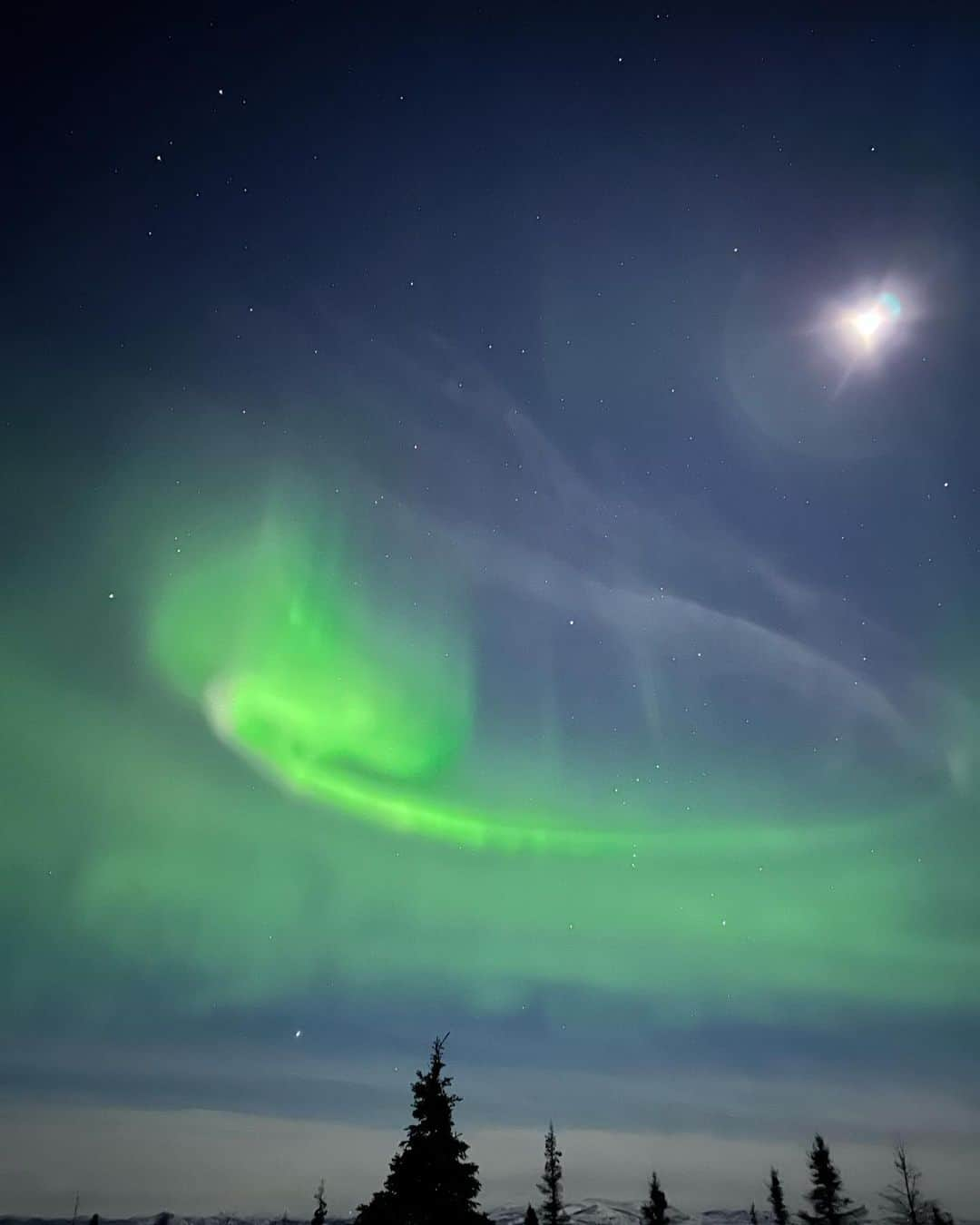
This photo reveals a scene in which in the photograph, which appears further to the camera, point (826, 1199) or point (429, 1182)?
point (826, 1199)

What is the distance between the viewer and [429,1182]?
14.3m

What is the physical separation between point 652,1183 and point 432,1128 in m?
54.7

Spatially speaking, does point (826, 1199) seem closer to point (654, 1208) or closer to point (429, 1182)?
point (654, 1208)

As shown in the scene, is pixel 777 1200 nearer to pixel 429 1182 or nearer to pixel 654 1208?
A: pixel 654 1208

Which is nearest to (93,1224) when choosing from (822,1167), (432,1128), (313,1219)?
(313,1219)

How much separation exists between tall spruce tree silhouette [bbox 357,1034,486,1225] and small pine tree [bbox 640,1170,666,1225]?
52.3 m

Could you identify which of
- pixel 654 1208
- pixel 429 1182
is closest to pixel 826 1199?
Answer: pixel 654 1208

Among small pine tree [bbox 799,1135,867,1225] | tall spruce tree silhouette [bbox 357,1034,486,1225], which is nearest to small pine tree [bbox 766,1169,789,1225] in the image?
small pine tree [bbox 799,1135,867,1225]

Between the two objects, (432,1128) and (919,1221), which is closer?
(432,1128)

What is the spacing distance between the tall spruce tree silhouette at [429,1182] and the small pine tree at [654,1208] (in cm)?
5229

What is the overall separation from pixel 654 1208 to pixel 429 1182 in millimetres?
53620

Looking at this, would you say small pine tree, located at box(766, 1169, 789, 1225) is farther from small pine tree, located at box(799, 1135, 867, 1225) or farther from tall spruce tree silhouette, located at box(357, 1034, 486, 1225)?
tall spruce tree silhouette, located at box(357, 1034, 486, 1225)

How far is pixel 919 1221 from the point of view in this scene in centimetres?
4956

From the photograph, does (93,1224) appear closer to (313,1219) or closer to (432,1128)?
(313,1219)
